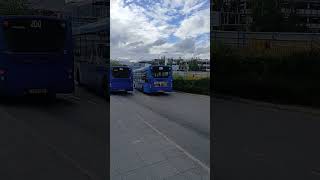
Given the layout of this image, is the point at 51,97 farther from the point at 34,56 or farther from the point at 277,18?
the point at 277,18

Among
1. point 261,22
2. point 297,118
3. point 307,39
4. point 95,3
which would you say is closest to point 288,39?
point 307,39

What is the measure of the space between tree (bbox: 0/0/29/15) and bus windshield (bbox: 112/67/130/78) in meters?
9.49

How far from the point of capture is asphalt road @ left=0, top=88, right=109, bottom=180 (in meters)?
4.42

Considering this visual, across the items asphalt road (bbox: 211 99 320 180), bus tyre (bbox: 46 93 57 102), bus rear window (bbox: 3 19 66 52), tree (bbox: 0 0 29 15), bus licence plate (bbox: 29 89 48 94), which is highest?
tree (bbox: 0 0 29 15)

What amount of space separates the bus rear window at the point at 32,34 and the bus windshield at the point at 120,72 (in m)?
7.63

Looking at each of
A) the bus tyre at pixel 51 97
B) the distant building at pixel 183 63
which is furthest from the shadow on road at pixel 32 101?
the distant building at pixel 183 63

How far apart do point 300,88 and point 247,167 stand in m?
10.4

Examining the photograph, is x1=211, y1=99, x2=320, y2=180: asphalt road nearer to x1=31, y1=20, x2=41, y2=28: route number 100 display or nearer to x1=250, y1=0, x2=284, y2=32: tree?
x1=31, y1=20, x2=41, y2=28: route number 100 display

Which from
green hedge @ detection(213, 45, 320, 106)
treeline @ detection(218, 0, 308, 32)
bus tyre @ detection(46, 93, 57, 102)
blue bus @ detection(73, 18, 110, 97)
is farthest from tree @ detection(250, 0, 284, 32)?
blue bus @ detection(73, 18, 110, 97)

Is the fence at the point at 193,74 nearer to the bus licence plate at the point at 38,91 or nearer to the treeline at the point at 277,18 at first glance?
the bus licence plate at the point at 38,91

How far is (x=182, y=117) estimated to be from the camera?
224cm

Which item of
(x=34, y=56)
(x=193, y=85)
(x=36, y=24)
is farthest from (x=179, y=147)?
(x=34, y=56)

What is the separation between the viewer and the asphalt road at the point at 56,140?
4.42m

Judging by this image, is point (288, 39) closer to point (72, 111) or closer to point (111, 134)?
point (72, 111)
